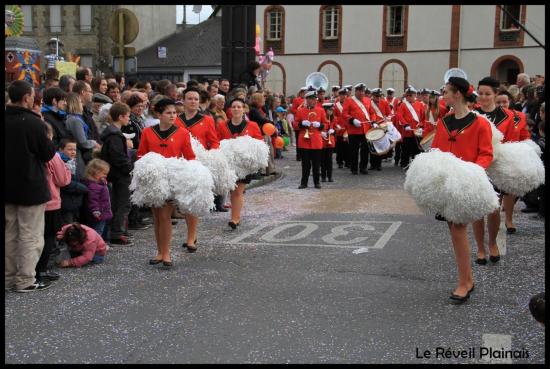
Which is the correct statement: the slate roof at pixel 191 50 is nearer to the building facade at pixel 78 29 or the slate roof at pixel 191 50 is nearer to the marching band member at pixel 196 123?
the building facade at pixel 78 29

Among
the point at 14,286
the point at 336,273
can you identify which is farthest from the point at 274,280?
the point at 14,286

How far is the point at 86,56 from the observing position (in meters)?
41.3

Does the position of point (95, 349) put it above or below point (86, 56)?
below

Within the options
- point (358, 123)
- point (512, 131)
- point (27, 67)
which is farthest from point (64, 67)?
point (512, 131)

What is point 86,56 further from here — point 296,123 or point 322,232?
point 322,232

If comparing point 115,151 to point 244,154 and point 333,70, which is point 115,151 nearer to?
point 244,154

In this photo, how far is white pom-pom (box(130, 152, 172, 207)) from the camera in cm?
654

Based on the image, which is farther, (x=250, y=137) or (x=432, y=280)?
(x=250, y=137)

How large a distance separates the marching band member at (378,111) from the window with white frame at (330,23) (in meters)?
24.1

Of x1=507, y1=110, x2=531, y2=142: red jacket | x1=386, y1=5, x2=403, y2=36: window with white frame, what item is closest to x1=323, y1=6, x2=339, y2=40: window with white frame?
x1=386, y1=5, x2=403, y2=36: window with white frame

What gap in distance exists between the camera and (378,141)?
1455 centimetres

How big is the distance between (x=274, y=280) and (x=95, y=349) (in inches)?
85.0

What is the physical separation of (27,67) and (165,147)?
34.9 feet

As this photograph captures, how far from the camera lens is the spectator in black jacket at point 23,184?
571cm
